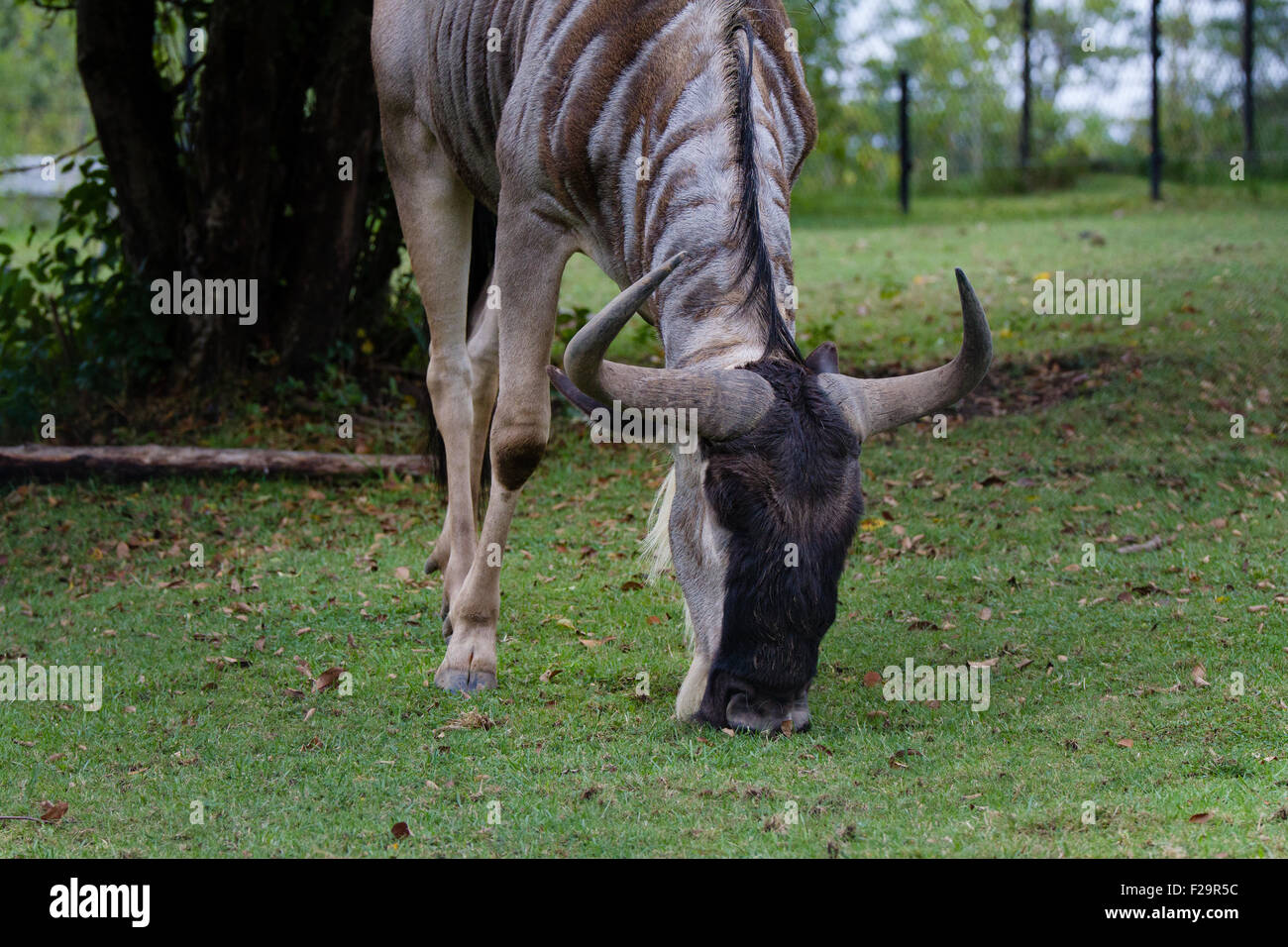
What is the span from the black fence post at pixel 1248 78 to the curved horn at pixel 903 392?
1553 cm

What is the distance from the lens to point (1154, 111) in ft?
58.2

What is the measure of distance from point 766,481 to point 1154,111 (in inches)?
624

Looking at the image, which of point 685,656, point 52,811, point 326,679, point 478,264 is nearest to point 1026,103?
point 478,264

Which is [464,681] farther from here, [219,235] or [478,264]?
[219,235]

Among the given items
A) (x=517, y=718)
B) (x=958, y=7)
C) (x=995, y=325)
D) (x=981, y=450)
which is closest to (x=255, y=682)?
(x=517, y=718)

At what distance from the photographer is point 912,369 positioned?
31.9 feet

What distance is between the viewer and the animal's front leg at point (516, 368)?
5.13 m

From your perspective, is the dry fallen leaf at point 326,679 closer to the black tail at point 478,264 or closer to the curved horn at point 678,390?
the black tail at point 478,264

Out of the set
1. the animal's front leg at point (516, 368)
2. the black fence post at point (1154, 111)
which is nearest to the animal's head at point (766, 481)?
the animal's front leg at point (516, 368)

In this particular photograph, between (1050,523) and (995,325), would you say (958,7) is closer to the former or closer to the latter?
(995,325)

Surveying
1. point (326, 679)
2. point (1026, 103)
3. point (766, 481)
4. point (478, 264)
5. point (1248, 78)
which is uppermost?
point (1026, 103)

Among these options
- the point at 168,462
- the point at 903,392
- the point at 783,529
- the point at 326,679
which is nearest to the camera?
the point at 783,529

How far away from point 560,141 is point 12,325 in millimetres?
6214

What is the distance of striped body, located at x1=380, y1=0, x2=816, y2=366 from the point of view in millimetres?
4387
